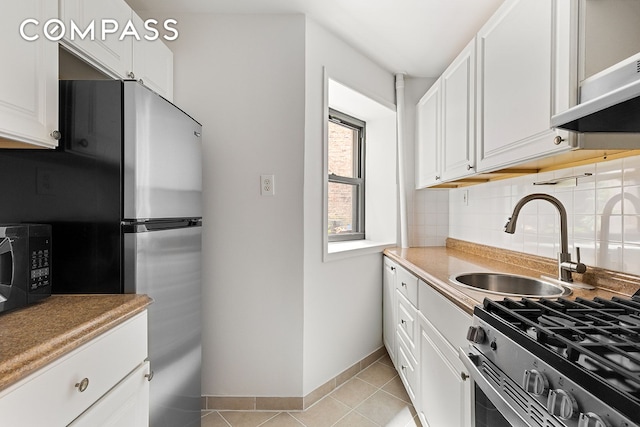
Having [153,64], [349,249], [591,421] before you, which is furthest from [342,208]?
[591,421]

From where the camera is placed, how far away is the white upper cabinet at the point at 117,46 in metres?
1.23

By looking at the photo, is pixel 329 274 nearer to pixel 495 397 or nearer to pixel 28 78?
pixel 495 397

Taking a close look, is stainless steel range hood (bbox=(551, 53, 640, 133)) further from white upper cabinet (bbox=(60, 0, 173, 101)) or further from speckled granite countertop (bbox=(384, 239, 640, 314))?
white upper cabinet (bbox=(60, 0, 173, 101))

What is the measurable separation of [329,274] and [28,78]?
1778mm

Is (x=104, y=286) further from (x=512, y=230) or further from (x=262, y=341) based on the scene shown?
(x=512, y=230)

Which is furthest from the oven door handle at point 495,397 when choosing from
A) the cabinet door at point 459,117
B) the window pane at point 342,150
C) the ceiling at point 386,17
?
the window pane at point 342,150

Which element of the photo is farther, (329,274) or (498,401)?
(329,274)

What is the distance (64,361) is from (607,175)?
1.97 m

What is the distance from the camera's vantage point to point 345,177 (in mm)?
2895

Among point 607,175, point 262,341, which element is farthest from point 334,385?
point 607,175

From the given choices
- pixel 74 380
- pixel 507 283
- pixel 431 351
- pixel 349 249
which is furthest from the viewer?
pixel 349 249

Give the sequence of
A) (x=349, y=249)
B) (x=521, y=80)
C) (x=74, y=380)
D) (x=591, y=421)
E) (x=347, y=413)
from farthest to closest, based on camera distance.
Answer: (x=349, y=249), (x=347, y=413), (x=521, y=80), (x=74, y=380), (x=591, y=421)

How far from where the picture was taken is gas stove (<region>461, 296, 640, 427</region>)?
1.89ft

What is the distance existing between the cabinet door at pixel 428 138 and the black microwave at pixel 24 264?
85.5 inches
